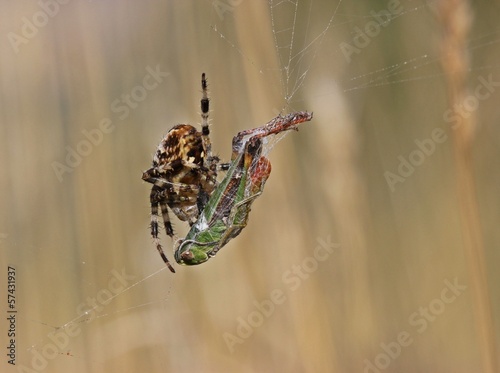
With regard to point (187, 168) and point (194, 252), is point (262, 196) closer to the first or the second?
point (187, 168)

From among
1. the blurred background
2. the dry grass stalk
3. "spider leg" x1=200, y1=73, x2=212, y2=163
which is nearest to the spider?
"spider leg" x1=200, y1=73, x2=212, y2=163

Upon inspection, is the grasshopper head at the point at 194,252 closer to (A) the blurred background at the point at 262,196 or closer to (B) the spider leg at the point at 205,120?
(B) the spider leg at the point at 205,120

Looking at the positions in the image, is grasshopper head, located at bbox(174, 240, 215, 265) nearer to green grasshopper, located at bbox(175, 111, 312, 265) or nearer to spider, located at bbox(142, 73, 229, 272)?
green grasshopper, located at bbox(175, 111, 312, 265)

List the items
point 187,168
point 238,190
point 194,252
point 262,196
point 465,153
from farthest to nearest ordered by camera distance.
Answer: point 262,196
point 187,168
point 465,153
point 194,252
point 238,190

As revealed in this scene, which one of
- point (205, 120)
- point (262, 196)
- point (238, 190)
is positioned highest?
point (205, 120)

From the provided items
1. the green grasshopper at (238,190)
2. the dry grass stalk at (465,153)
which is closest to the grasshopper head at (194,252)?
the green grasshopper at (238,190)

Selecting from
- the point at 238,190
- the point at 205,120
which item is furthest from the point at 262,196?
the point at 238,190

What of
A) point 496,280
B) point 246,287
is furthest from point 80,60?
point 496,280
